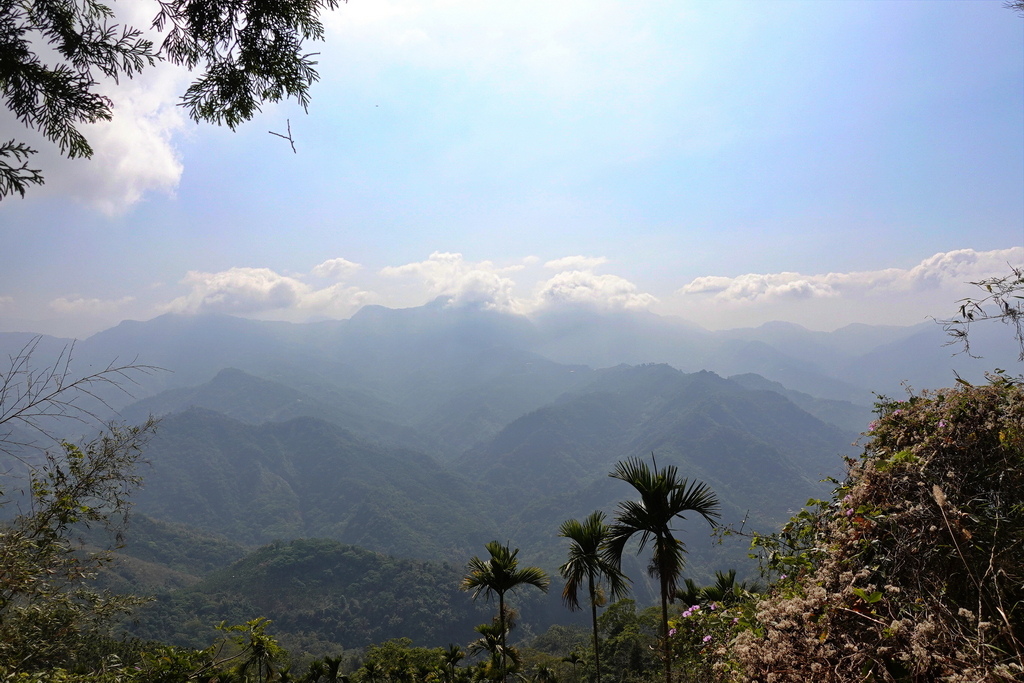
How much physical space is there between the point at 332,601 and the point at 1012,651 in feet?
435

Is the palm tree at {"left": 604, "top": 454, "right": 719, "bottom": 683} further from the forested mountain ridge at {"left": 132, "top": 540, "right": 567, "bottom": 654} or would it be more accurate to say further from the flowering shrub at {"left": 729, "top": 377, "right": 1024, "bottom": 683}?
the forested mountain ridge at {"left": 132, "top": 540, "right": 567, "bottom": 654}

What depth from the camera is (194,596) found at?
102 m

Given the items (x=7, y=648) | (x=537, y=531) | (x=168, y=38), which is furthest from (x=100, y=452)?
(x=537, y=531)

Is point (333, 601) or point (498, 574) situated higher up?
point (498, 574)

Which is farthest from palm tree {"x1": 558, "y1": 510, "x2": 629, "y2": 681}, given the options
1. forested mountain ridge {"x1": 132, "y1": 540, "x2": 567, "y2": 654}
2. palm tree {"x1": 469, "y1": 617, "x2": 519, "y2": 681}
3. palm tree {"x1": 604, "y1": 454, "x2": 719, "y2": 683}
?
forested mountain ridge {"x1": 132, "y1": 540, "x2": 567, "y2": 654}

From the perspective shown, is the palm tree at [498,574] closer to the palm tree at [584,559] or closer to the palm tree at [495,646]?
the palm tree at [584,559]

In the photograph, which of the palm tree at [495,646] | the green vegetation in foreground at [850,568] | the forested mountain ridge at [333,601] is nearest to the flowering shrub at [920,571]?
the green vegetation in foreground at [850,568]

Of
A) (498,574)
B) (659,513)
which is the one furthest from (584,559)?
(659,513)

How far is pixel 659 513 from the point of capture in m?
6.98

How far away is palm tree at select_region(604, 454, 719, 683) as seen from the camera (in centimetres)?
691

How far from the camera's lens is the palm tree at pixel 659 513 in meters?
6.91

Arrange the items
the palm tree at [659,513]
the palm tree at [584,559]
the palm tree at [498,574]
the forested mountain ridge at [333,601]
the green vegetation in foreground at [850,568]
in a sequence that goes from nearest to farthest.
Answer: the green vegetation in foreground at [850,568] → the palm tree at [659,513] → the palm tree at [584,559] → the palm tree at [498,574] → the forested mountain ridge at [333,601]

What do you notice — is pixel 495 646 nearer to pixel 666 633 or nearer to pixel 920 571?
pixel 666 633

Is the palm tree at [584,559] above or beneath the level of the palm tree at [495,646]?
above
